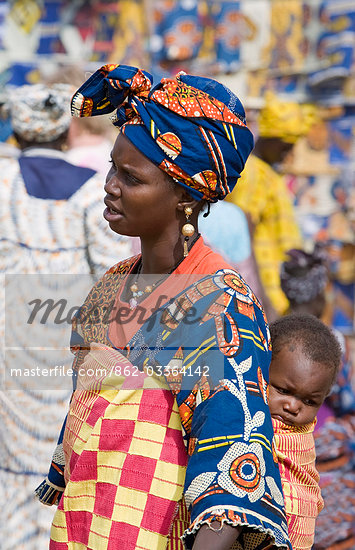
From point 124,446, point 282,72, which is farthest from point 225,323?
point 282,72

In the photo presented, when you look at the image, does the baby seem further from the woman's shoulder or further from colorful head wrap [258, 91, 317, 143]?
colorful head wrap [258, 91, 317, 143]

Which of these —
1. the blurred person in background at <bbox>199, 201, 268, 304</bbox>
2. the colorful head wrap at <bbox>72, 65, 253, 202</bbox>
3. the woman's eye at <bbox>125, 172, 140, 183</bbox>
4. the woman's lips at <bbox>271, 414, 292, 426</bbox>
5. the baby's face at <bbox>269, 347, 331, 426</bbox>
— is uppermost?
the colorful head wrap at <bbox>72, 65, 253, 202</bbox>

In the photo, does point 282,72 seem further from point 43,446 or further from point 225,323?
point 225,323

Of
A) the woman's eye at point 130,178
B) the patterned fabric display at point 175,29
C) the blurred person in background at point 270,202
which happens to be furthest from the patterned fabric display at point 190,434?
the patterned fabric display at point 175,29

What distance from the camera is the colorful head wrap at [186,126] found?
5.63 ft

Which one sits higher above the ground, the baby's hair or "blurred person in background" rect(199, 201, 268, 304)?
the baby's hair

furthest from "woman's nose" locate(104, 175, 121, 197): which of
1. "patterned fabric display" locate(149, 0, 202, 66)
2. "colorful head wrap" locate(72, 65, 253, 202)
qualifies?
"patterned fabric display" locate(149, 0, 202, 66)

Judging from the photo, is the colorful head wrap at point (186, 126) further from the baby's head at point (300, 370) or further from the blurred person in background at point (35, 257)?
the blurred person in background at point (35, 257)

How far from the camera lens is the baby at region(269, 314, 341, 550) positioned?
6.33ft

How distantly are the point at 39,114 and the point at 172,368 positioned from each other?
6.87ft

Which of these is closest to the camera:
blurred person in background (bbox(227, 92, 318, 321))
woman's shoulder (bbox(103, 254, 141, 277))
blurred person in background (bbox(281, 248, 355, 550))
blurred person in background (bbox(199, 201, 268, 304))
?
woman's shoulder (bbox(103, 254, 141, 277))

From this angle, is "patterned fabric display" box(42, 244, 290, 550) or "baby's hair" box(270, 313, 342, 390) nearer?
"patterned fabric display" box(42, 244, 290, 550)

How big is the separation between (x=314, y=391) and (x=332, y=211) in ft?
25.4

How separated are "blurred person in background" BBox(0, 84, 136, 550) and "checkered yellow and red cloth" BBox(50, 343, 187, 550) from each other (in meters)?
1.46
